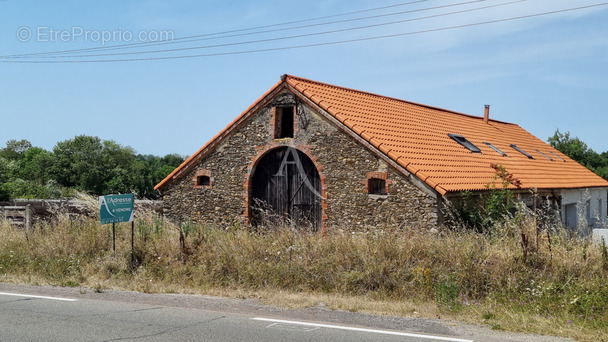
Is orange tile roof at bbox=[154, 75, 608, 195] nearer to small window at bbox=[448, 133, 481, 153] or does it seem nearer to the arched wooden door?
small window at bbox=[448, 133, 481, 153]

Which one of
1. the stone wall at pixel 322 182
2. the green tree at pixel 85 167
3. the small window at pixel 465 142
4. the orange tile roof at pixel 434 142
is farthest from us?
the green tree at pixel 85 167

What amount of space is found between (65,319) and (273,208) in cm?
1091

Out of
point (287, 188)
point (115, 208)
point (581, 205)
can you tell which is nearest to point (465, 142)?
point (581, 205)

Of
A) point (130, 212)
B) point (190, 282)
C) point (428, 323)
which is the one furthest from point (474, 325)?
Answer: point (130, 212)

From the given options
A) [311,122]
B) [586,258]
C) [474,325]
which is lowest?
[474,325]

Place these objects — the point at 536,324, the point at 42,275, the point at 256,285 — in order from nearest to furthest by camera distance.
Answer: the point at 536,324 < the point at 256,285 < the point at 42,275

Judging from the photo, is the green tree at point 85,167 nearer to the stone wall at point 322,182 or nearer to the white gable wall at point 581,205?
the stone wall at point 322,182

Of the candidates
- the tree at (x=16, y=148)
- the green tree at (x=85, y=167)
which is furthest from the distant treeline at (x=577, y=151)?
the tree at (x=16, y=148)

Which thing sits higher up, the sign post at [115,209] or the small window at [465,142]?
the small window at [465,142]

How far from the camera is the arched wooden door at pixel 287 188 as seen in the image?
1767cm

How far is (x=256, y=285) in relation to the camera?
34.1ft

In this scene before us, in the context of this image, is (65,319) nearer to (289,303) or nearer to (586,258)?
(289,303)

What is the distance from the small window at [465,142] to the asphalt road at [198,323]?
14.2 metres

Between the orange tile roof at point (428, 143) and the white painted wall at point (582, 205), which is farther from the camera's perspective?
the white painted wall at point (582, 205)
